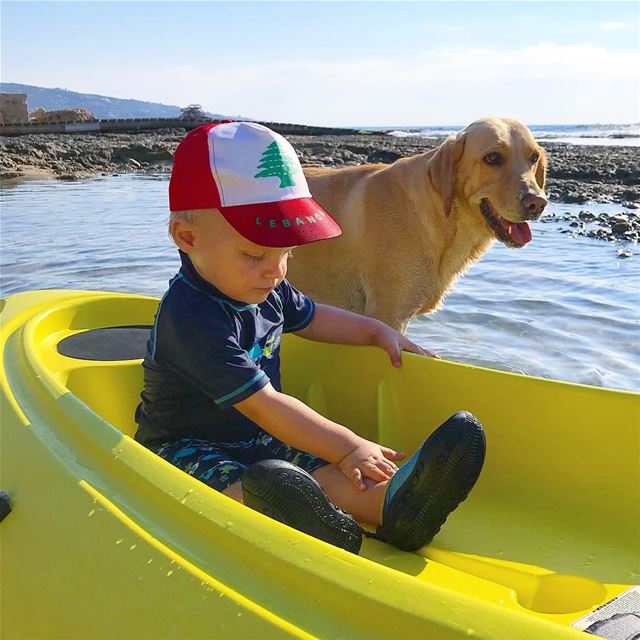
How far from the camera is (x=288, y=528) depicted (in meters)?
1.30

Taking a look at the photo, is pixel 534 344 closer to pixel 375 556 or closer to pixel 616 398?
pixel 616 398

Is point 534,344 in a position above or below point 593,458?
below

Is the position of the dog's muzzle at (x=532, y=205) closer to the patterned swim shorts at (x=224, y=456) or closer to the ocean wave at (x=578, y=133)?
the patterned swim shorts at (x=224, y=456)

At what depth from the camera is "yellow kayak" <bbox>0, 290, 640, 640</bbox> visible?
1162 mm

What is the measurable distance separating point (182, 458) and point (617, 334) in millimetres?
4057

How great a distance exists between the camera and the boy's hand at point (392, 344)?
2.72m

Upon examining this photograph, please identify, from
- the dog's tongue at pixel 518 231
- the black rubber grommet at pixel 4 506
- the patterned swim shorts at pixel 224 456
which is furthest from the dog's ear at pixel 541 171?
the black rubber grommet at pixel 4 506

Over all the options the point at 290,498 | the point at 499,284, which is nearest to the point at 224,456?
the point at 290,498

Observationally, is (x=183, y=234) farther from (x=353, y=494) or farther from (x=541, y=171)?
(x=541, y=171)

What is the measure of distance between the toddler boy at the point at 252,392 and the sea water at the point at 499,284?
2.80 metres

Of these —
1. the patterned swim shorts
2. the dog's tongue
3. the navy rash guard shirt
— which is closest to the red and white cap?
the navy rash guard shirt

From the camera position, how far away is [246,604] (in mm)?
1179

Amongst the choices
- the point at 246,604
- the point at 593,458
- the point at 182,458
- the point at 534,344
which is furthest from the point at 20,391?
the point at 534,344

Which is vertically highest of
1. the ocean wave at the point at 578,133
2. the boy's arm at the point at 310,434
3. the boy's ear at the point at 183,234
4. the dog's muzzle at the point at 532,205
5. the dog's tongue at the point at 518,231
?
the ocean wave at the point at 578,133
